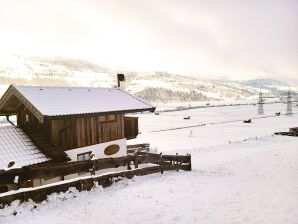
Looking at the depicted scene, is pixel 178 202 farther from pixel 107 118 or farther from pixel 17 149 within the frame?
pixel 107 118

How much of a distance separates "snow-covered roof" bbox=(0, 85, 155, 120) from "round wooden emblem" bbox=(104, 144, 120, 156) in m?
2.54

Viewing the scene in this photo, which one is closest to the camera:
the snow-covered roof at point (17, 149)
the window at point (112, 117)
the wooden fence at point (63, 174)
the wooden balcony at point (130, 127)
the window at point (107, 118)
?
the wooden fence at point (63, 174)

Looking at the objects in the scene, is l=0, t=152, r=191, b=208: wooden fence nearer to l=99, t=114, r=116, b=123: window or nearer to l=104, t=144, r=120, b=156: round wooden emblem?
l=104, t=144, r=120, b=156: round wooden emblem

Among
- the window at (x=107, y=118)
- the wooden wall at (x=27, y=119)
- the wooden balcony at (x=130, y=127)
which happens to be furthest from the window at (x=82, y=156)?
the wooden balcony at (x=130, y=127)

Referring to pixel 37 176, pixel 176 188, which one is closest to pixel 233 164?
pixel 176 188

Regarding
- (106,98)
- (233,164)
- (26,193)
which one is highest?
(106,98)

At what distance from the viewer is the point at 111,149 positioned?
19.5 meters

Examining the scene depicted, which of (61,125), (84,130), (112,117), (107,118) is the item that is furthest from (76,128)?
(112,117)

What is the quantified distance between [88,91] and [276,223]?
14.2 metres

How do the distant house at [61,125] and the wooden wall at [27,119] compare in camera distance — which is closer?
the distant house at [61,125]

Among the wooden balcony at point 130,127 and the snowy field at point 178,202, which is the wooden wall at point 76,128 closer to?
the wooden balcony at point 130,127

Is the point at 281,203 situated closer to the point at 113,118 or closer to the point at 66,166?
the point at 66,166

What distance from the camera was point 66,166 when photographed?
45.6ft

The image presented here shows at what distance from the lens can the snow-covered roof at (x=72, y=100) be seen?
15.5m
